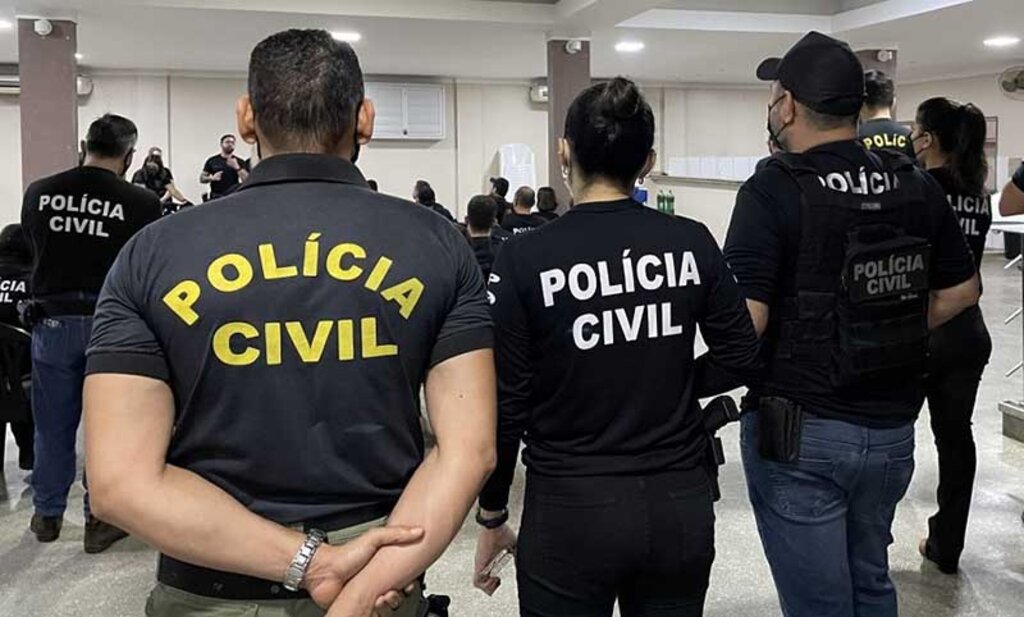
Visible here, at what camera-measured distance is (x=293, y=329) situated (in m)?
1.13

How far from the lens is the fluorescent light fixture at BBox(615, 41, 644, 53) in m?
10.0

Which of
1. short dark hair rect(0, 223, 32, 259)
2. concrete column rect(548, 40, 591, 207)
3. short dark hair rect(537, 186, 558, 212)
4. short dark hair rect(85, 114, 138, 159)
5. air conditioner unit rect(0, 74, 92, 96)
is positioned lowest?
short dark hair rect(0, 223, 32, 259)

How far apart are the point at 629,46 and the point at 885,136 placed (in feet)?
25.7

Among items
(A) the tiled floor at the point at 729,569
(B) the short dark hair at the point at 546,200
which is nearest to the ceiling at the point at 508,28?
(B) the short dark hair at the point at 546,200

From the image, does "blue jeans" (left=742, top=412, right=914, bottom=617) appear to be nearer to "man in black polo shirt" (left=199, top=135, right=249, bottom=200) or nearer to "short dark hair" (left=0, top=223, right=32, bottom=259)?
"short dark hair" (left=0, top=223, right=32, bottom=259)

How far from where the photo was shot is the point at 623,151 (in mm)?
1512

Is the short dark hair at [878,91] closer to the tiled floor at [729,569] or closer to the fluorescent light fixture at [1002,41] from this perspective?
the tiled floor at [729,569]

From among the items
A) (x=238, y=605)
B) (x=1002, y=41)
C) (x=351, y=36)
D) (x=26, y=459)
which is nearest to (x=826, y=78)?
(x=238, y=605)

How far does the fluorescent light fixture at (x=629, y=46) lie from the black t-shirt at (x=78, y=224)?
7608 millimetres

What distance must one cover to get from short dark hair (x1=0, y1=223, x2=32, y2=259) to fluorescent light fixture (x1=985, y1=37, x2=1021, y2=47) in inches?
407

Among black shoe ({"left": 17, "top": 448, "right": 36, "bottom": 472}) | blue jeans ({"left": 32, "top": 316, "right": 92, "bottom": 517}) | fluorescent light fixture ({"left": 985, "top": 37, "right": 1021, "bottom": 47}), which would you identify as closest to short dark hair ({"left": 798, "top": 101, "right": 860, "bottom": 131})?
blue jeans ({"left": 32, "top": 316, "right": 92, "bottom": 517})

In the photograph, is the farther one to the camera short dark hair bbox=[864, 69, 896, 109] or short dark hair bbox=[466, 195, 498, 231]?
short dark hair bbox=[466, 195, 498, 231]

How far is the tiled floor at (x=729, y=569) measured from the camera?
2.83 metres

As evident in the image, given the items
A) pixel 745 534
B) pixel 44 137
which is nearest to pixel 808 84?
pixel 745 534
